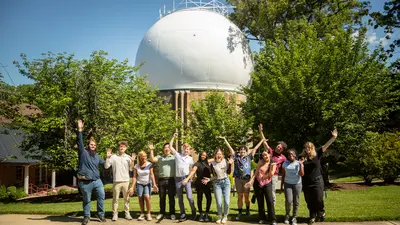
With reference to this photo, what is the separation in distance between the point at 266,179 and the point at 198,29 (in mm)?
18549

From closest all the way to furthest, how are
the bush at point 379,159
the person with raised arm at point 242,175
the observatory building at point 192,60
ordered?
the person with raised arm at point 242,175 → the bush at point 379,159 → the observatory building at point 192,60

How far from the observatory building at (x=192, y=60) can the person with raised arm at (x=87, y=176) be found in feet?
51.4

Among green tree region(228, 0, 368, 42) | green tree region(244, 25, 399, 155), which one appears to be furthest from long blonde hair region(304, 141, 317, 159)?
green tree region(228, 0, 368, 42)

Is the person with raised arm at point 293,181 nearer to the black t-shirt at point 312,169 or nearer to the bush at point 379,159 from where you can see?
the black t-shirt at point 312,169

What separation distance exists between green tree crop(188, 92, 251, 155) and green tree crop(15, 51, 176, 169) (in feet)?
5.67

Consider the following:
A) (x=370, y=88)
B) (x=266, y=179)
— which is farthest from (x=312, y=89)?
(x=266, y=179)

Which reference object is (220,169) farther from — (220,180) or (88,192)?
(88,192)

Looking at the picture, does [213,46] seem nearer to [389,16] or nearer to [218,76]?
[218,76]

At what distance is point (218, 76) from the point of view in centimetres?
2486

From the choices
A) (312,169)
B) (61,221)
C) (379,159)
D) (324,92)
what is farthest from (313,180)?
(379,159)

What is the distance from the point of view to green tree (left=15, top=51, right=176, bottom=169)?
1554 centimetres

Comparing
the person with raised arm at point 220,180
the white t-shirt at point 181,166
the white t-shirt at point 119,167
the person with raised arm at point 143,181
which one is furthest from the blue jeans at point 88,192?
the person with raised arm at point 220,180

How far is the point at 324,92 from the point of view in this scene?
1602 cm

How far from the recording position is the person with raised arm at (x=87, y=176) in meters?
8.08
